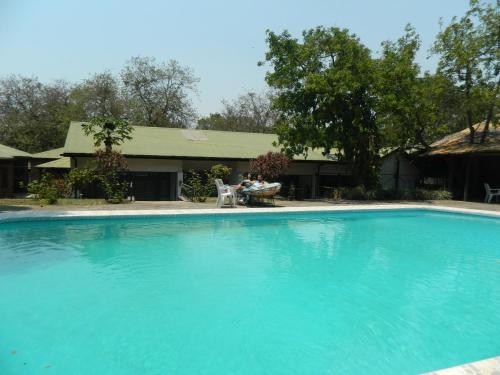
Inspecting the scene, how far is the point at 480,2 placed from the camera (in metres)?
21.0

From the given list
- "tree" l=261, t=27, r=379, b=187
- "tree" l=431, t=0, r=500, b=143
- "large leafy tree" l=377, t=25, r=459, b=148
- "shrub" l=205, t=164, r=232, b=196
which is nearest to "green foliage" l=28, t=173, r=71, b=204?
"shrub" l=205, t=164, r=232, b=196

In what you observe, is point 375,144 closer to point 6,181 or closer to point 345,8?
point 345,8

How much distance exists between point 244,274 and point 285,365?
3.17m

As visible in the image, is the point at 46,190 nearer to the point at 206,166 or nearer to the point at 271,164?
the point at 206,166

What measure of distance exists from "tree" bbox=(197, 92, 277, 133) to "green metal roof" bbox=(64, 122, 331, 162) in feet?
56.9

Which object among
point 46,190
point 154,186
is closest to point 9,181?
point 154,186

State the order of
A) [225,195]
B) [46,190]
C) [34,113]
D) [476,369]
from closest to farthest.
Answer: [476,369], [46,190], [225,195], [34,113]

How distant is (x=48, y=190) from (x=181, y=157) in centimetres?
660

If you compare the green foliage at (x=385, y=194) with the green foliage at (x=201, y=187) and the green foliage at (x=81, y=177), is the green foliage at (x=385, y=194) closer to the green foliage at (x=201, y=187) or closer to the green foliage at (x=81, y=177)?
the green foliage at (x=201, y=187)

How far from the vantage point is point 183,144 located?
2142 cm

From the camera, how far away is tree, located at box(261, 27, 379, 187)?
18.0 meters

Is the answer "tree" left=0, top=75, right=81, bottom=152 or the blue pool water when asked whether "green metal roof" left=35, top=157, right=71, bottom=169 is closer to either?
the blue pool water

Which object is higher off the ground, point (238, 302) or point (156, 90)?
point (156, 90)

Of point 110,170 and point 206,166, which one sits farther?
point 206,166
